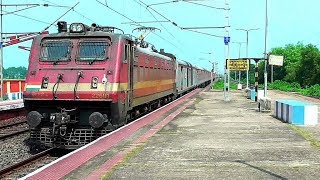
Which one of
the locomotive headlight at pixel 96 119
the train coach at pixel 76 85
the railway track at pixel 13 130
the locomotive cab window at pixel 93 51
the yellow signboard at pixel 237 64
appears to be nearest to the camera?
the locomotive headlight at pixel 96 119

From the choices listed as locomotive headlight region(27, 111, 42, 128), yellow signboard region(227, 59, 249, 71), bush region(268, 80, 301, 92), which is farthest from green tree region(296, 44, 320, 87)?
locomotive headlight region(27, 111, 42, 128)

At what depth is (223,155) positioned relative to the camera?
10422 millimetres

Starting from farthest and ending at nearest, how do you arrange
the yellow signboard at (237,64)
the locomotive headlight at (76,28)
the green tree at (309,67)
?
the green tree at (309,67) < the yellow signboard at (237,64) < the locomotive headlight at (76,28)

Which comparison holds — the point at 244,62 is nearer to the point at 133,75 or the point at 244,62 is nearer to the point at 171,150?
the point at 133,75

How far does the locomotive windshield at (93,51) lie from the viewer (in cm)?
1304

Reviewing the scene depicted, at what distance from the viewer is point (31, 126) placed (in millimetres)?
12469

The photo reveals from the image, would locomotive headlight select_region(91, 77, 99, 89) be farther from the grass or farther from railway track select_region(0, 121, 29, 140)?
the grass

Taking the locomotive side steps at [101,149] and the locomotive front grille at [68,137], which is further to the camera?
the locomotive front grille at [68,137]

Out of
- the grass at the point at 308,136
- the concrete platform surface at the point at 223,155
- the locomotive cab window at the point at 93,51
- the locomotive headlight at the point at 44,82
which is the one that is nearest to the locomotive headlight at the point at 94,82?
the locomotive cab window at the point at 93,51

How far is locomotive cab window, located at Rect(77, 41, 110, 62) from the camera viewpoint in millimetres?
13031

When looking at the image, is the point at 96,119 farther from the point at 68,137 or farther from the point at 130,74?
the point at 130,74

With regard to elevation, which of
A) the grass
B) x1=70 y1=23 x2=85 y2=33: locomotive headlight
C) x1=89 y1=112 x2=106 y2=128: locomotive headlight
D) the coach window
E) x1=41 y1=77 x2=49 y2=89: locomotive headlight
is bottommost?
the grass

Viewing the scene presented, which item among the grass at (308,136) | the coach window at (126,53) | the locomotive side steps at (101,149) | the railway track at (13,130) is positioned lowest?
the railway track at (13,130)

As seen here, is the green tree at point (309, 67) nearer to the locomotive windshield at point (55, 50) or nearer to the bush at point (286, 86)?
the bush at point (286, 86)
